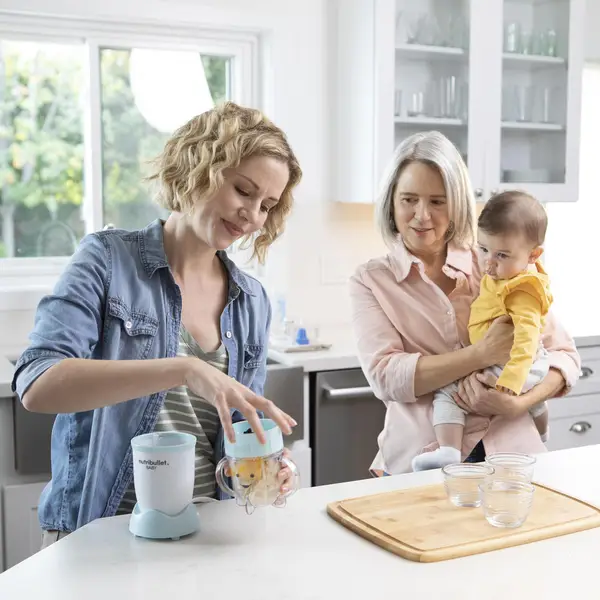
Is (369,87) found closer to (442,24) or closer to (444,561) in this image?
(442,24)

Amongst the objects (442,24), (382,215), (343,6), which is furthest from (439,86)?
(382,215)

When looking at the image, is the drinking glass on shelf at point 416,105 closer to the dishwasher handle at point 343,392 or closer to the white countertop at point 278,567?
the dishwasher handle at point 343,392

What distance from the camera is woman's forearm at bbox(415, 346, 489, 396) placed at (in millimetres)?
1926

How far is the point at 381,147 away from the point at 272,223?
1.57m

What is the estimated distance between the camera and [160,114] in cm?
341

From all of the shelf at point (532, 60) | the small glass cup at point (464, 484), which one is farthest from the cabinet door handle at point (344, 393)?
the shelf at point (532, 60)

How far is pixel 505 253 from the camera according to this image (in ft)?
6.49

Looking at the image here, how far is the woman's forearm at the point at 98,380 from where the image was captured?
1.36 m

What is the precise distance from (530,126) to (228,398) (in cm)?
273

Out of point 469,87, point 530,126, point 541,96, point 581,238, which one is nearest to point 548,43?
point 541,96

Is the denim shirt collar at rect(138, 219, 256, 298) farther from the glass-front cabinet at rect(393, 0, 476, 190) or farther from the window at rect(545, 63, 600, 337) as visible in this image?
the window at rect(545, 63, 600, 337)

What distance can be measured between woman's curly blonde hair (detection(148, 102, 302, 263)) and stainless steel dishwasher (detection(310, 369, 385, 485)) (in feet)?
4.27

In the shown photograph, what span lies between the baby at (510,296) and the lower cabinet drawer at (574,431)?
1457 mm

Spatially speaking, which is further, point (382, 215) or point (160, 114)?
point (160, 114)
